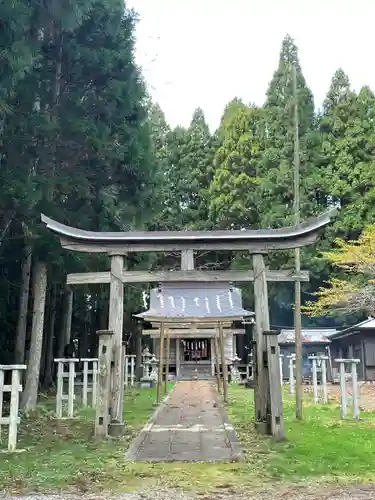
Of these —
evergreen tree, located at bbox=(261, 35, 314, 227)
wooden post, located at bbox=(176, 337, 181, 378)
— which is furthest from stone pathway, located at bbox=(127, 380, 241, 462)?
evergreen tree, located at bbox=(261, 35, 314, 227)

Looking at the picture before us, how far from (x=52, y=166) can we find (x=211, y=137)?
19241 millimetres

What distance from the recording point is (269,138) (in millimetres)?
26062

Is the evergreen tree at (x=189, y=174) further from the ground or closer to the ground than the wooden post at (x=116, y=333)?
further from the ground

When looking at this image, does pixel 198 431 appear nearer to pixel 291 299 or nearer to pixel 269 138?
pixel 269 138

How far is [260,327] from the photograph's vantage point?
27.3ft

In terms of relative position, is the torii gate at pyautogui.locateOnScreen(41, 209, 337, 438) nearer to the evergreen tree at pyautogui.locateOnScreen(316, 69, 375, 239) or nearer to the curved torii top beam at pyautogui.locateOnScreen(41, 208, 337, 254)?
the curved torii top beam at pyautogui.locateOnScreen(41, 208, 337, 254)

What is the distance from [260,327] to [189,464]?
2.89m

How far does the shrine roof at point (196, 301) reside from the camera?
8.28 meters

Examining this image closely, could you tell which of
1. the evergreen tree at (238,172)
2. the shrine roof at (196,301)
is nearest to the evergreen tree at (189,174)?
the evergreen tree at (238,172)

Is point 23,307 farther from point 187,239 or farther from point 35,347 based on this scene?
point 187,239

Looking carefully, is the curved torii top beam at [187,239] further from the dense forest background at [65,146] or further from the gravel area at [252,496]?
the gravel area at [252,496]

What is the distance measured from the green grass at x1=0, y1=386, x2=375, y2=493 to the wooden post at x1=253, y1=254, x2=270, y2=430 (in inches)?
19.2

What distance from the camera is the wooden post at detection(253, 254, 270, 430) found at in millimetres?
8305

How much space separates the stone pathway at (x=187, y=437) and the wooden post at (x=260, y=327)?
1.96 ft
